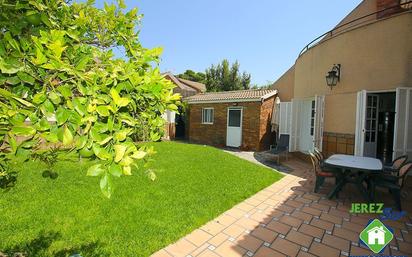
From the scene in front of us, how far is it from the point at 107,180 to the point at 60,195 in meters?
5.13

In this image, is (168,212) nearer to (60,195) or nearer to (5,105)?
(60,195)

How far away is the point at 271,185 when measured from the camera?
659 centimetres

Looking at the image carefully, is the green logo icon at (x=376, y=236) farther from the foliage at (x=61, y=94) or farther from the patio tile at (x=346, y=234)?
the foliage at (x=61, y=94)

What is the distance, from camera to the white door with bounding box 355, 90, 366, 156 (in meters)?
6.98

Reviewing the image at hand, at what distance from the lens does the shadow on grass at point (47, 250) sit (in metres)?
3.08

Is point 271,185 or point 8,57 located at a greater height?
point 8,57

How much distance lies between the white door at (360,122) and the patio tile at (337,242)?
175 inches

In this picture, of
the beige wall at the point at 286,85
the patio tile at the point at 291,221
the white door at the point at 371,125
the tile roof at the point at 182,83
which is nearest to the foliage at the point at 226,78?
the tile roof at the point at 182,83

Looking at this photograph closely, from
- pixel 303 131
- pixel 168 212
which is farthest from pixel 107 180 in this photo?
pixel 303 131

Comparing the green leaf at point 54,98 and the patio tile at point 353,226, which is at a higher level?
the green leaf at point 54,98

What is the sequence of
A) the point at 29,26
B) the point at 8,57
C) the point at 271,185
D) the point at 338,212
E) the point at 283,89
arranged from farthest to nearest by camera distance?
1. the point at 283,89
2. the point at 271,185
3. the point at 338,212
4. the point at 29,26
5. the point at 8,57

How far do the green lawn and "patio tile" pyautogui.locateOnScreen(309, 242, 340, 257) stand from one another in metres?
1.84

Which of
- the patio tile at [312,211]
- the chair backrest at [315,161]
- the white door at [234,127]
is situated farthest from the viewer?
the white door at [234,127]

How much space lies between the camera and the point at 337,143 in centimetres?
813
